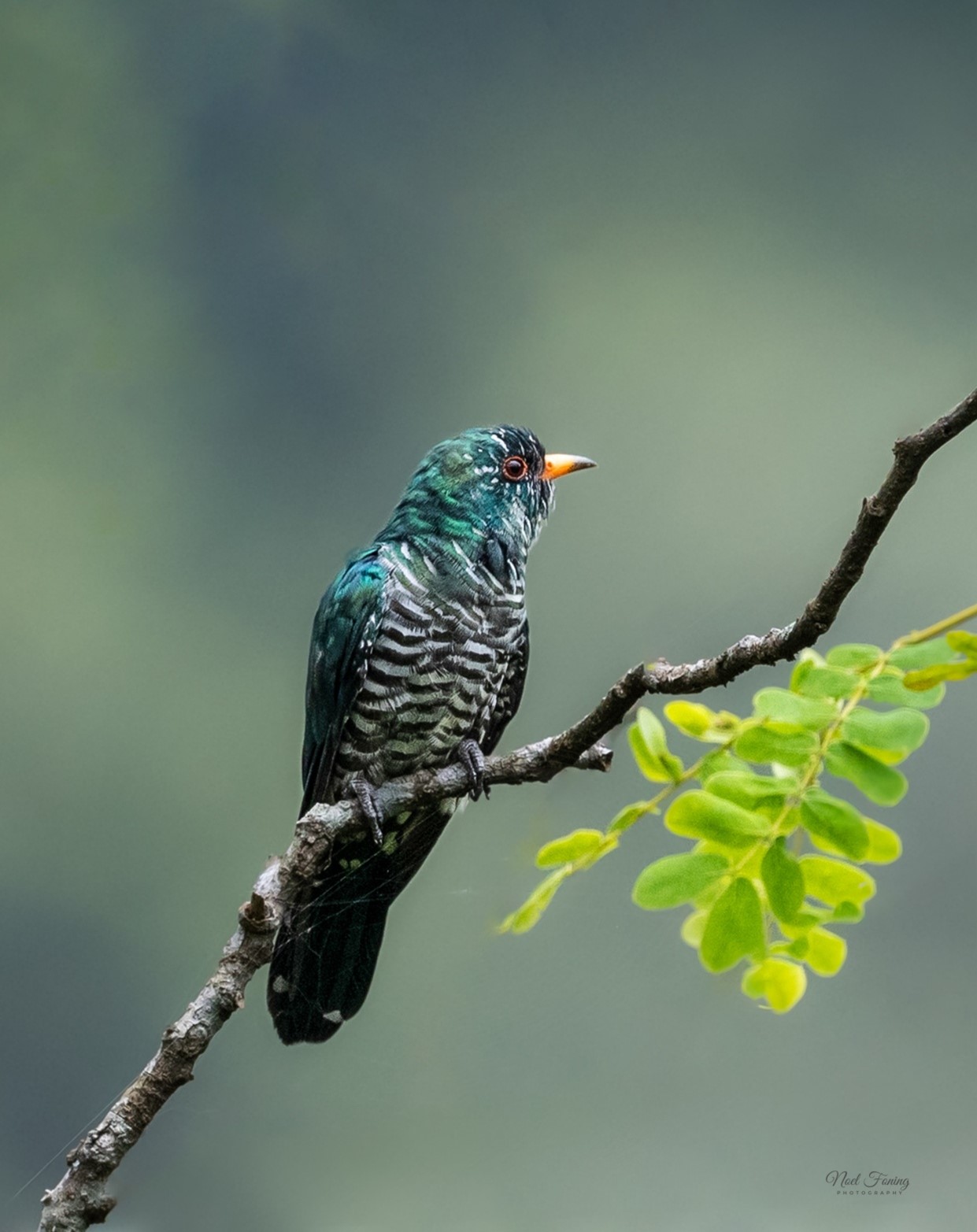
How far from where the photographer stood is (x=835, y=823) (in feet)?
1.80

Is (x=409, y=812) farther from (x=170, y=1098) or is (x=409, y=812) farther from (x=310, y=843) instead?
(x=170, y=1098)

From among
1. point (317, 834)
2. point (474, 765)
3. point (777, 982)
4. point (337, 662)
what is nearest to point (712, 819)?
point (777, 982)

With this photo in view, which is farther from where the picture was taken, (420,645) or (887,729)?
(420,645)

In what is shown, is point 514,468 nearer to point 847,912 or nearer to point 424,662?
point 424,662

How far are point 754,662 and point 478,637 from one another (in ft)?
2.02

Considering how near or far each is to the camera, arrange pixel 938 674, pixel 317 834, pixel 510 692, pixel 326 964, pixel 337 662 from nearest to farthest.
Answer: pixel 938 674 → pixel 317 834 → pixel 326 964 → pixel 337 662 → pixel 510 692

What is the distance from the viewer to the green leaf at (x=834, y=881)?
60cm

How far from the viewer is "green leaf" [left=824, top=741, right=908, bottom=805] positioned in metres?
0.54

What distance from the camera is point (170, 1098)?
1.00m

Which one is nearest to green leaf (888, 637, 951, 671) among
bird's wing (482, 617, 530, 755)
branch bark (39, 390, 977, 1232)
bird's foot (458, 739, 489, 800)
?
branch bark (39, 390, 977, 1232)

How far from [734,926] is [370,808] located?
0.83 metres

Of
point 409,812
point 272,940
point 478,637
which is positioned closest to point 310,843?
point 272,940

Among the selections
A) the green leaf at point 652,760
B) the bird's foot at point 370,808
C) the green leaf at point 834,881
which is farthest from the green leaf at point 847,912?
the bird's foot at point 370,808

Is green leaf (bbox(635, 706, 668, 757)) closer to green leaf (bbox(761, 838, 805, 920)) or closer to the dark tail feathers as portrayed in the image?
green leaf (bbox(761, 838, 805, 920))
